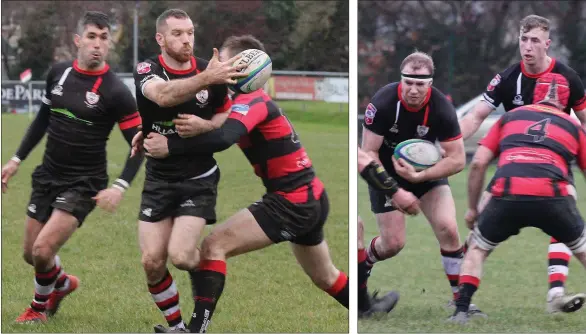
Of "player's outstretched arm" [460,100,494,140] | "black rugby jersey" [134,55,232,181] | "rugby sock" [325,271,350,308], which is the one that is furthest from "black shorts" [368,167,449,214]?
"black rugby jersey" [134,55,232,181]

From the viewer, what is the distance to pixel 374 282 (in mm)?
6828

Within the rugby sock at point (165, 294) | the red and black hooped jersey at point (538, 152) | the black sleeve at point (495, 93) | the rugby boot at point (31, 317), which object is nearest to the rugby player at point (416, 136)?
the red and black hooped jersey at point (538, 152)

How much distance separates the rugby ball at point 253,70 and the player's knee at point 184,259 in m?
0.77

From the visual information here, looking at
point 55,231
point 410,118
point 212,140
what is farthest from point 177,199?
point 410,118

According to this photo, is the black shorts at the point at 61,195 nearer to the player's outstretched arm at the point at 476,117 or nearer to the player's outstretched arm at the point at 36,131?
the player's outstretched arm at the point at 36,131

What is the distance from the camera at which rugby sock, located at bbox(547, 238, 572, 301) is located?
5488 mm

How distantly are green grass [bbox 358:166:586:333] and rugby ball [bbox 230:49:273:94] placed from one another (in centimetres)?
163

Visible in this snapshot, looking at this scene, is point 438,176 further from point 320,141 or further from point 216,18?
point 216,18

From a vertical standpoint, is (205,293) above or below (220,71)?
below

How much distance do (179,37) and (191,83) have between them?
0.42 m

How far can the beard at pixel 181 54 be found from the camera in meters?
4.39

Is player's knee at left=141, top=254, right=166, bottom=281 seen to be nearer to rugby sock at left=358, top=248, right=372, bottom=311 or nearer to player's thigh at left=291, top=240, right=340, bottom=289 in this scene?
player's thigh at left=291, top=240, right=340, bottom=289

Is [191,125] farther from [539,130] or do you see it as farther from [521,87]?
[521,87]

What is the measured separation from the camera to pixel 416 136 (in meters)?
5.39
